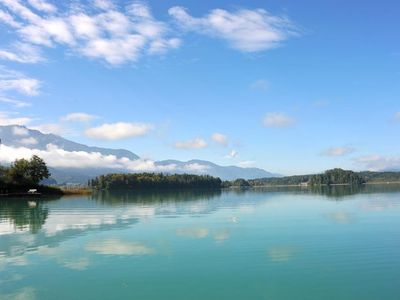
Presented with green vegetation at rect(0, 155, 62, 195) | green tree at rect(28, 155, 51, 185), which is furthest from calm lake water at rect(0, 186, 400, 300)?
green tree at rect(28, 155, 51, 185)

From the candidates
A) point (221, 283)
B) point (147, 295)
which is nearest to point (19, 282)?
point (147, 295)

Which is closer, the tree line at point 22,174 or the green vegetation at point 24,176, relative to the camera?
the green vegetation at point 24,176

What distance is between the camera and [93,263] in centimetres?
2873

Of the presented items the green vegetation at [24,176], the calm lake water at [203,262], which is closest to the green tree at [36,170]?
the green vegetation at [24,176]

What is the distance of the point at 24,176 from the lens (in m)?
142

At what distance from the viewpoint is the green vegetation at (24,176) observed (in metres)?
137

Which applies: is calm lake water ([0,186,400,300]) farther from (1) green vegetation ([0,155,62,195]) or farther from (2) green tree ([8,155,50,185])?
(2) green tree ([8,155,50,185])

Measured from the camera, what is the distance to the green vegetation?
137 m

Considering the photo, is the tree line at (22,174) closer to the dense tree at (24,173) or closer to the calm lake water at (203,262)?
the dense tree at (24,173)

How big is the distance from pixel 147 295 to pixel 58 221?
38.4 m

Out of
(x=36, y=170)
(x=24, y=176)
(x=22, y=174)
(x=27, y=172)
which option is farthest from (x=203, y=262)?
(x=36, y=170)

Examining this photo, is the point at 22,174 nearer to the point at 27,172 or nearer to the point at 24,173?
the point at 24,173

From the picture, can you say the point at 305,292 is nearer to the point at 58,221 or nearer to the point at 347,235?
the point at 347,235

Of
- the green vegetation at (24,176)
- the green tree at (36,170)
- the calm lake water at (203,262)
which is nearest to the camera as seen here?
the calm lake water at (203,262)
